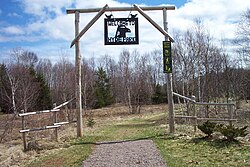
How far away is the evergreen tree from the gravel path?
3269 centimetres

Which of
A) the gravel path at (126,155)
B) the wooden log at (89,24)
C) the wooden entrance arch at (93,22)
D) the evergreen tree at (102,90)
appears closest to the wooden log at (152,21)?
the wooden entrance arch at (93,22)

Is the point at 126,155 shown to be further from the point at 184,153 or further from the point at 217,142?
the point at 217,142

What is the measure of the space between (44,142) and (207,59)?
21379 millimetres

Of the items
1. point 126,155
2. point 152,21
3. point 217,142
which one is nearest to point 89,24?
point 152,21

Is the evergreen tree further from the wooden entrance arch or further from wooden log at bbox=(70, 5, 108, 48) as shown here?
wooden log at bbox=(70, 5, 108, 48)

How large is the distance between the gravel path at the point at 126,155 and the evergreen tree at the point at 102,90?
32.7 m

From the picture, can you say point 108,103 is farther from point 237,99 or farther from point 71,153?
point 71,153

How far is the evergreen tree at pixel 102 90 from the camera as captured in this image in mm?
42375

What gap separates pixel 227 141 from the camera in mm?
8406

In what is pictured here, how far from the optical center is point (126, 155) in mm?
7574

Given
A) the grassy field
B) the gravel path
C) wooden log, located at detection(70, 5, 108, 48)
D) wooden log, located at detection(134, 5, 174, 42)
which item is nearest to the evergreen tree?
wooden log, located at detection(70, 5, 108, 48)

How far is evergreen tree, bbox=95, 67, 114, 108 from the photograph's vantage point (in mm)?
42375

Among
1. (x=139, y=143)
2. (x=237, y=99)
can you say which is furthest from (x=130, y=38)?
(x=237, y=99)

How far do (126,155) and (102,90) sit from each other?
3592 cm
